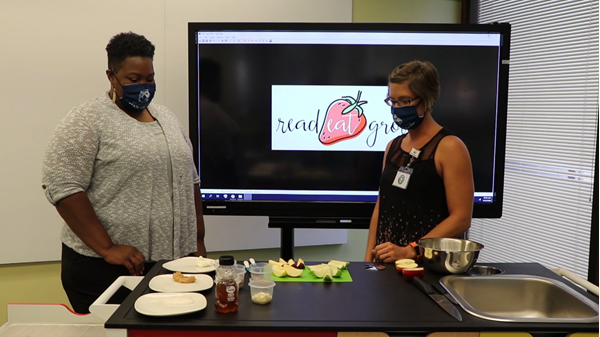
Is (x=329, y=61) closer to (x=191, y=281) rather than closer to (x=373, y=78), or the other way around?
(x=373, y=78)

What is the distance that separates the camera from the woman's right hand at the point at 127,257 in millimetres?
2068

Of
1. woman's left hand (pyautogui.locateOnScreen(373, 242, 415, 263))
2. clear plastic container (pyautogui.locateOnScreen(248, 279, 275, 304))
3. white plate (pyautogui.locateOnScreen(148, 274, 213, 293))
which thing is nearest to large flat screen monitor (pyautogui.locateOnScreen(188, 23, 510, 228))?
woman's left hand (pyautogui.locateOnScreen(373, 242, 415, 263))

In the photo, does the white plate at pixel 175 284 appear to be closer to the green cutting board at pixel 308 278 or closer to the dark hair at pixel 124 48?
the green cutting board at pixel 308 278

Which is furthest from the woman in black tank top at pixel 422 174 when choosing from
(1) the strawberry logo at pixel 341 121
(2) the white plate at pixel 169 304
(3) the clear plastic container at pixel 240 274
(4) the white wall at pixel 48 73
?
(4) the white wall at pixel 48 73

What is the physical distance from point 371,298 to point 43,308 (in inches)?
40.4

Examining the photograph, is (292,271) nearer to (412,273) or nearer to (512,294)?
(412,273)

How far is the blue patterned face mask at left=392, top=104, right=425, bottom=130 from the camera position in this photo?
2197 mm

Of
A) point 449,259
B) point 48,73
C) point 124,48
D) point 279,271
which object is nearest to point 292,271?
point 279,271

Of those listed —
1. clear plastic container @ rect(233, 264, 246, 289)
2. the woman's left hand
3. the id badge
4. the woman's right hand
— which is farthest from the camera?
the id badge

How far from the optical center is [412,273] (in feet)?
5.71

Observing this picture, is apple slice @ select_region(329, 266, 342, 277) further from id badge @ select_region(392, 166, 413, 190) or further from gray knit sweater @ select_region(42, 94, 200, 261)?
gray knit sweater @ select_region(42, 94, 200, 261)

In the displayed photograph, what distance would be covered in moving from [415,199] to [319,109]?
955 mm

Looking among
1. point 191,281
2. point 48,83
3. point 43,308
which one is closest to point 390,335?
point 191,281

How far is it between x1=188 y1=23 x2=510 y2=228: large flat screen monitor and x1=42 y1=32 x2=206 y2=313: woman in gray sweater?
689 millimetres
